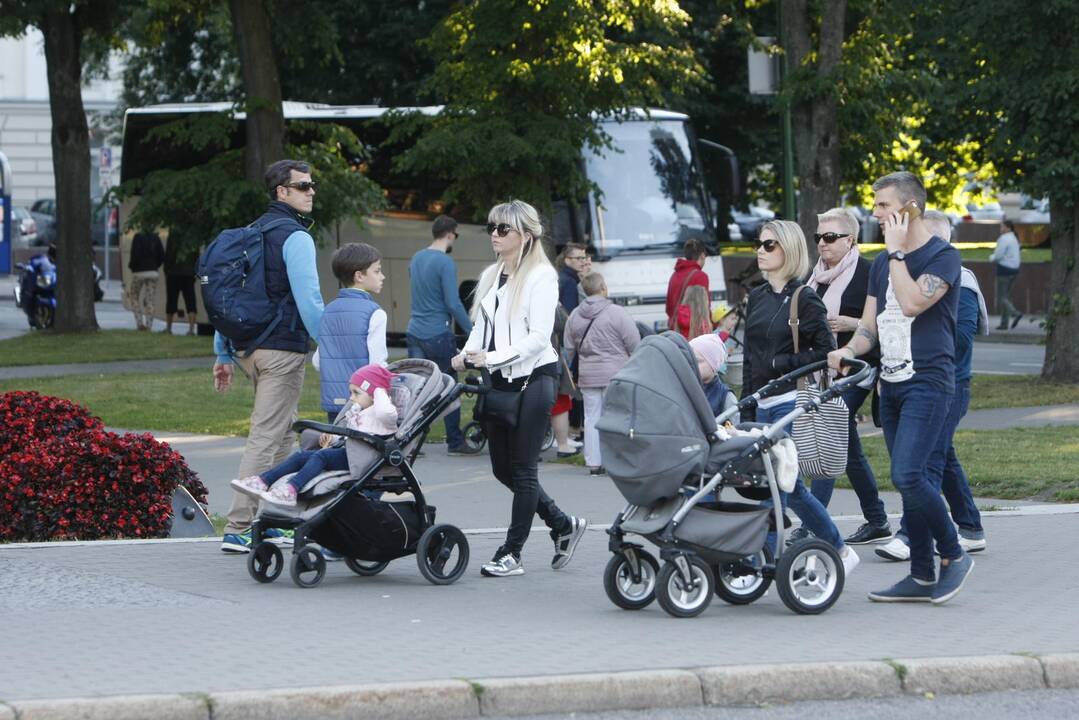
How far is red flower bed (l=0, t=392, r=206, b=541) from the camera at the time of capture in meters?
9.77

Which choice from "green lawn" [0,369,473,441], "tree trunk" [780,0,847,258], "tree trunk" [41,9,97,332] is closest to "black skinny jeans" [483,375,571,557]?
"green lawn" [0,369,473,441]

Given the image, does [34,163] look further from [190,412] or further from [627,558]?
[627,558]

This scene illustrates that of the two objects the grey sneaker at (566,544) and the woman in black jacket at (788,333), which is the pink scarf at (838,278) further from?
the grey sneaker at (566,544)

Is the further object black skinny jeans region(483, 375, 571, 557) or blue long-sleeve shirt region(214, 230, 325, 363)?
blue long-sleeve shirt region(214, 230, 325, 363)

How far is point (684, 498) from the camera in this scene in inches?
Answer: 299

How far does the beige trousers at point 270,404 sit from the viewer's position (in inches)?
359

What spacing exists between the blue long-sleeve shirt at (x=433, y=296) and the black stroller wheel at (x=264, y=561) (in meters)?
5.87

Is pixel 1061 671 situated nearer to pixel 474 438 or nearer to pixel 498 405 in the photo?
pixel 498 405

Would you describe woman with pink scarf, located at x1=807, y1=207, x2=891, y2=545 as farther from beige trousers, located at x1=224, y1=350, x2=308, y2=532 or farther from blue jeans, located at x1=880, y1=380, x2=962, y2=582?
beige trousers, located at x1=224, y1=350, x2=308, y2=532

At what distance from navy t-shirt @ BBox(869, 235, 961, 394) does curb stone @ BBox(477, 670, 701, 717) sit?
217 centimetres

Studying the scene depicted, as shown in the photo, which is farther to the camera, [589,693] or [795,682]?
[795,682]

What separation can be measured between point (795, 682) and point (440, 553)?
245 cm

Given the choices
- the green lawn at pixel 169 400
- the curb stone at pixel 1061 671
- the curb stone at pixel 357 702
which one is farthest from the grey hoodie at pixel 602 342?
the curb stone at pixel 357 702

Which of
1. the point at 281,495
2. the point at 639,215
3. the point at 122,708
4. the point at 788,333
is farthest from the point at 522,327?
the point at 639,215
